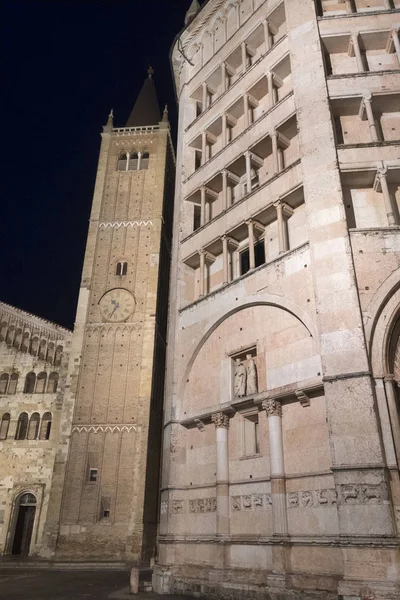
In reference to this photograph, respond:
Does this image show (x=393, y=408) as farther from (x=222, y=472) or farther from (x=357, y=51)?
Answer: (x=357, y=51)

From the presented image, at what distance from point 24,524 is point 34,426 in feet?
17.1

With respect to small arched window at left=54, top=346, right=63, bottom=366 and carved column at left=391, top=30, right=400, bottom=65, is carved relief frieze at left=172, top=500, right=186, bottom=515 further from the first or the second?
small arched window at left=54, top=346, right=63, bottom=366

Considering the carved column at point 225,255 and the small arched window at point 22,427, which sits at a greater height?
the carved column at point 225,255

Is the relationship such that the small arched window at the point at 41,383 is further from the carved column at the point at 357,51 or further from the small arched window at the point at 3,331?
the carved column at the point at 357,51

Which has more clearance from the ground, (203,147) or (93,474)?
(203,147)

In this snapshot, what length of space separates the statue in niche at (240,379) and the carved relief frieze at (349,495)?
9.49 ft

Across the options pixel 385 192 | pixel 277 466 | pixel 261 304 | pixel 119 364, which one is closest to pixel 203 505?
pixel 277 466

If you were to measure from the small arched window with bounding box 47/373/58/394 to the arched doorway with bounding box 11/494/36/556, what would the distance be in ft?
19.1

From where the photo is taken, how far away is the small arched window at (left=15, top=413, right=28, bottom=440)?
1052 inches

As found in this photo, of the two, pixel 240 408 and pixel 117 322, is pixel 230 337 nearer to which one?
pixel 240 408

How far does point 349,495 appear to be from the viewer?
7.98m

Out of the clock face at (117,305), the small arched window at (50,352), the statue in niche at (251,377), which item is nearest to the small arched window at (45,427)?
the small arched window at (50,352)

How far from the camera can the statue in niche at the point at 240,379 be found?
11.1m

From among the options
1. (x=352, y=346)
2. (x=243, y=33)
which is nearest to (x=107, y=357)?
(x=243, y=33)
